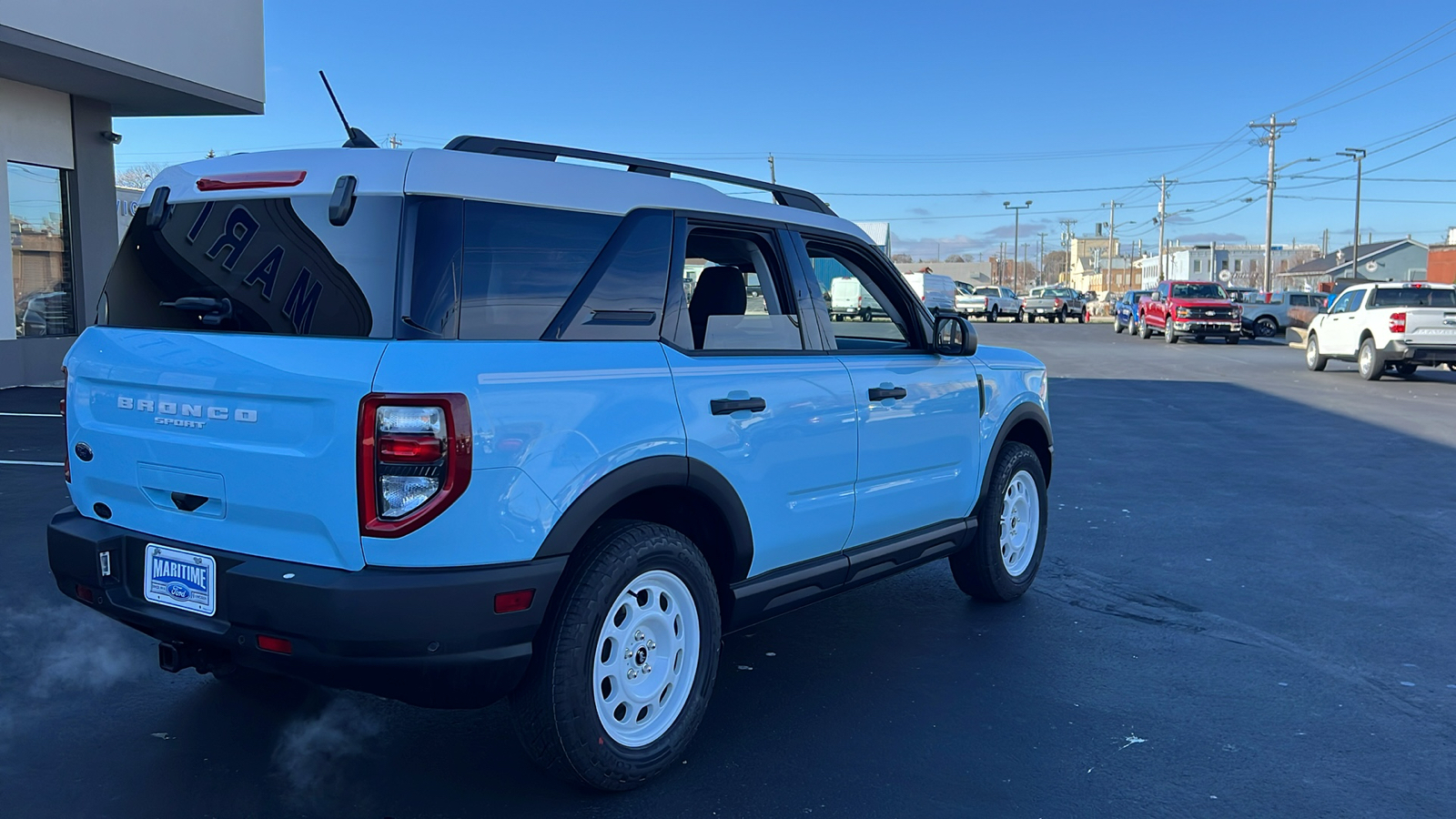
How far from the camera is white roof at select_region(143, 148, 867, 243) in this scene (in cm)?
321

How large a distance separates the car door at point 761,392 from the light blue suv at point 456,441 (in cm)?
1

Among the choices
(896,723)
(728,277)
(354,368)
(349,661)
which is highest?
(728,277)

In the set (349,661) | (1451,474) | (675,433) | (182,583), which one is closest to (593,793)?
(349,661)

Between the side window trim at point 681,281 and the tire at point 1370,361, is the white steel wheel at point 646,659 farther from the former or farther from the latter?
the tire at point 1370,361

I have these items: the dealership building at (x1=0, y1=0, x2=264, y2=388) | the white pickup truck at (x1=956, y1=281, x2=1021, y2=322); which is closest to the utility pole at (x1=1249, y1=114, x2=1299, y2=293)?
the white pickup truck at (x1=956, y1=281, x2=1021, y2=322)

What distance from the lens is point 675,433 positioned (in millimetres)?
3586

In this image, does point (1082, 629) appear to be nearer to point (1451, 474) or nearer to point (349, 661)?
point (349, 661)

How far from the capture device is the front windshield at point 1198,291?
35344mm

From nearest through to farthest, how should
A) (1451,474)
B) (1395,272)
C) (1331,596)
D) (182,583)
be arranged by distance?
(182,583), (1331,596), (1451,474), (1395,272)

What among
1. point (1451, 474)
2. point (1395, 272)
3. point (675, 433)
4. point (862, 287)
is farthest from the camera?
point (1395, 272)

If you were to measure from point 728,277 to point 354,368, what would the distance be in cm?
176

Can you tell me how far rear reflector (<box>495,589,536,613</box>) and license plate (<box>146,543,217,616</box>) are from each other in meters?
0.85

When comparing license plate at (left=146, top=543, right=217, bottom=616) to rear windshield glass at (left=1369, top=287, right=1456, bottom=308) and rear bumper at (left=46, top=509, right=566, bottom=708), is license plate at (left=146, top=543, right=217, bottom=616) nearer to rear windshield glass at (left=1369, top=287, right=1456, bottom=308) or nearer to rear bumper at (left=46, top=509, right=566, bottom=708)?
rear bumper at (left=46, top=509, right=566, bottom=708)

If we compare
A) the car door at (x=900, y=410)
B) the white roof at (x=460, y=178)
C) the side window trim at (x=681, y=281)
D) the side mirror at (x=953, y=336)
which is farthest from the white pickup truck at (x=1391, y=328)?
the white roof at (x=460, y=178)
